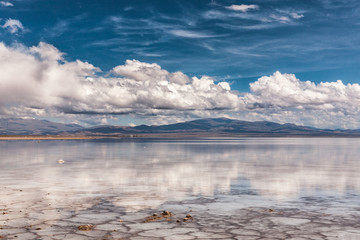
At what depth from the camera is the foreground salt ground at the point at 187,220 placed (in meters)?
10.6

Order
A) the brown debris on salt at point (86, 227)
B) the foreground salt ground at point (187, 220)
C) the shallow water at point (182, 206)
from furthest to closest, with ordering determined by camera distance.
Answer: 1. the brown debris on salt at point (86, 227)
2. the shallow water at point (182, 206)
3. the foreground salt ground at point (187, 220)

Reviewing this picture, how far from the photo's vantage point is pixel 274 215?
521 inches

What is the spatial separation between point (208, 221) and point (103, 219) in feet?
11.9

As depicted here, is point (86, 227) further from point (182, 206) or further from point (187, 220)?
point (182, 206)

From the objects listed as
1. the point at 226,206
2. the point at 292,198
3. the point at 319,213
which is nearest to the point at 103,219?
the point at 226,206

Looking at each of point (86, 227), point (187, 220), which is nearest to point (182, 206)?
point (187, 220)

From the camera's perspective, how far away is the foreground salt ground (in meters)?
10.6

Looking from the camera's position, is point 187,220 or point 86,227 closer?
point 86,227

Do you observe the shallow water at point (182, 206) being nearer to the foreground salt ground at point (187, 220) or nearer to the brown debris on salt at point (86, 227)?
the foreground salt ground at point (187, 220)

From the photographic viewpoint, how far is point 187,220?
40.5ft

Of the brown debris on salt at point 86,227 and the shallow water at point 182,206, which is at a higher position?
the brown debris on salt at point 86,227

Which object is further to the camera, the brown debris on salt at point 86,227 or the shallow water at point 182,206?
the brown debris on salt at point 86,227

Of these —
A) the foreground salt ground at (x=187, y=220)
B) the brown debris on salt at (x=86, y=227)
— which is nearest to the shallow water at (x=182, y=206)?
the foreground salt ground at (x=187, y=220)

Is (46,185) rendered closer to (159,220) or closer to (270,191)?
(159,220)
